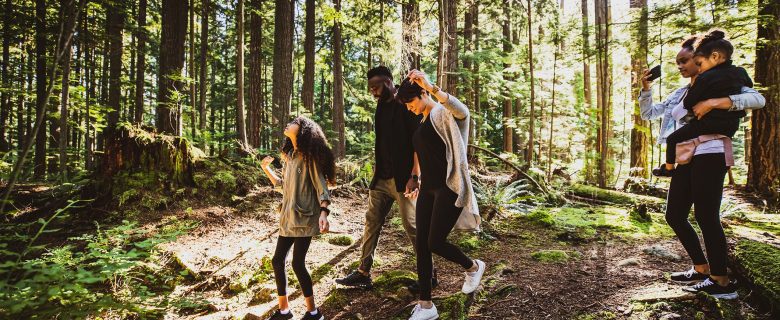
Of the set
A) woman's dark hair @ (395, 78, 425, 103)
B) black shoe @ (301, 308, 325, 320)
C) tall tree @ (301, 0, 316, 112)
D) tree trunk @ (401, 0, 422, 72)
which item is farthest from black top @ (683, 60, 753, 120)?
tall tree @ (301, 0, 316, 112)

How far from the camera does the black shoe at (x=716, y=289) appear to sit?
2.89 metres

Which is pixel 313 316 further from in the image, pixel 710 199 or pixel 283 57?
pixel 283 57

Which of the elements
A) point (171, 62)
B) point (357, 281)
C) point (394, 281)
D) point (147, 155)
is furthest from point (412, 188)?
point (171, 62)

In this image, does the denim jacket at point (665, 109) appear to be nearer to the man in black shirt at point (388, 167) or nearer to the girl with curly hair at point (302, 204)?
the man in black shirt at point (388, 167)

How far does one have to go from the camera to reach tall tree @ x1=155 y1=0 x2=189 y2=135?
8.23 m

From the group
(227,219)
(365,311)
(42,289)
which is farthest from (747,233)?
(227,219)

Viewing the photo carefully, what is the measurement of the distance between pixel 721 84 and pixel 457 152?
2065mm

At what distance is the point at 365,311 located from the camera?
3750 millimetres

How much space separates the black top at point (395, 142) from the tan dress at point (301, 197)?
Answer: 2.27 feet

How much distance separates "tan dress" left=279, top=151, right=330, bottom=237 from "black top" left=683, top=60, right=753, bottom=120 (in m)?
3.28

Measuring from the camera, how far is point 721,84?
2.87m

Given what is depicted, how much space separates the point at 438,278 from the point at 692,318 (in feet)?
7.63

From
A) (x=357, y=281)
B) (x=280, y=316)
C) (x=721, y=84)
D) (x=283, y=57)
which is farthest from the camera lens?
(x=283, y=57)

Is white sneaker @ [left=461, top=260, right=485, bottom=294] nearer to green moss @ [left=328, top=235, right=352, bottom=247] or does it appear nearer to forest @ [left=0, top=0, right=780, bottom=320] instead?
forest @ [left=0, top=0, right=780, bottom=320]
